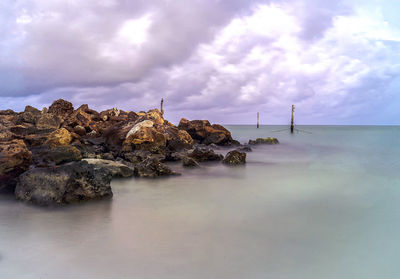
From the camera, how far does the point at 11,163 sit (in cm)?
659

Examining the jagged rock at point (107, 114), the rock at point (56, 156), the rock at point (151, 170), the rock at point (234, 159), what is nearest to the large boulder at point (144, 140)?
the rock at point (234, 159)

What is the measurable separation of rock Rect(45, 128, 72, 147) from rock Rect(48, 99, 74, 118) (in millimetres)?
8940

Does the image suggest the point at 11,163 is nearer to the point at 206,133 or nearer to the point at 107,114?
the point at 107,114

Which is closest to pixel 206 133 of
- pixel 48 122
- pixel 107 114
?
pixel 107 114

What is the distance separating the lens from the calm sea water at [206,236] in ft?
11.6

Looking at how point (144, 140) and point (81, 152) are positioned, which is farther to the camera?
point (144, 140)

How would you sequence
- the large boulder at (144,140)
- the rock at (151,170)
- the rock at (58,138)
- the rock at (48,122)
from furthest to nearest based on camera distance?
the rock at (48,122) < the large boulder at (144,140) < the rock at (58,138) < the rock at (151,170)

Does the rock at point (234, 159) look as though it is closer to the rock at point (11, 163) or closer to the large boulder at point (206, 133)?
the rock at point (11, 163)

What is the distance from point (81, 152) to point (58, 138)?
8.38 feet

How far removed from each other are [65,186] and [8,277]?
9.00 ft

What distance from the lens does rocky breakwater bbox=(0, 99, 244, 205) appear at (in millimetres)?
6062

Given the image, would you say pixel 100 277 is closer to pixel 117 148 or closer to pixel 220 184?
pixel 220 184

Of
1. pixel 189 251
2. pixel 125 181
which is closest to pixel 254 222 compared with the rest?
pixel 189 251

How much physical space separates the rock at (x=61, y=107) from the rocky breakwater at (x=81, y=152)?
68 millimetres
